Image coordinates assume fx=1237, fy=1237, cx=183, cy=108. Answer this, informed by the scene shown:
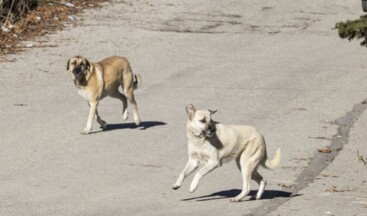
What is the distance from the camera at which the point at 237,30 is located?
1120 inches

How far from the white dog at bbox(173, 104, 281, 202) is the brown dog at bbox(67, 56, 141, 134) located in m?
4.59

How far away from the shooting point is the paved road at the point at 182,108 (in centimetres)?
1412

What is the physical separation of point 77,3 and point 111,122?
1042 cm

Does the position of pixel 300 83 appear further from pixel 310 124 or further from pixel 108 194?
pixel 108 194

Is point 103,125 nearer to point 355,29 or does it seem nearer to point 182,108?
point 182,108

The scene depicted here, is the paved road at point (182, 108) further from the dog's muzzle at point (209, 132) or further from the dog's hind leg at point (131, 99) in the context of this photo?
the dog's muzzle at point (209, 132)

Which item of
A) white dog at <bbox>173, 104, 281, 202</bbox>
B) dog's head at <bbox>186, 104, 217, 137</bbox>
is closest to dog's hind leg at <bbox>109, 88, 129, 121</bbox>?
white dog at <bbox>173, 104, 281, 202</bbox>

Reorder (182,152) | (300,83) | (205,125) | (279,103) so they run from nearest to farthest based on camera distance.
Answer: (205,125) < (182,152) < (279,103) < (300,83)

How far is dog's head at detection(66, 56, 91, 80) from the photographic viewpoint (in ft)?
59.3

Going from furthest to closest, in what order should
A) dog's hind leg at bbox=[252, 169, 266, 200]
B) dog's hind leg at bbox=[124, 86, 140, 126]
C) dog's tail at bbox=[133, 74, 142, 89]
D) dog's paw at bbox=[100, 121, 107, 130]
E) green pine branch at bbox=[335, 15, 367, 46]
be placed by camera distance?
1. dog's tail at bbox=[133, 74, 142, 89]
2. dog's hind leg at bbox=[124, 86, 140, 126]
3. dog's paw at bbox=[100, 121, 107, 130]
4. dog's hind leg at bbox=[252, 169, 266, 200]
5. green pine branch at bbox=[335, 15, 367, 46]

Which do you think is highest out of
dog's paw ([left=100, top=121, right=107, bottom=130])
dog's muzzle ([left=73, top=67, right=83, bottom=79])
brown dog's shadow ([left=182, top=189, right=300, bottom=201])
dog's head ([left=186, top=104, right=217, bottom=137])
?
dog's head ([left=186, top=104, right=217, bottom=137])

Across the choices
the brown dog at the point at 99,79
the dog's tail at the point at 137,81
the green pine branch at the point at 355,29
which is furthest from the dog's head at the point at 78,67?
the green pine branch at the point at 355,29

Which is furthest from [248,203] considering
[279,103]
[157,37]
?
[157,37]

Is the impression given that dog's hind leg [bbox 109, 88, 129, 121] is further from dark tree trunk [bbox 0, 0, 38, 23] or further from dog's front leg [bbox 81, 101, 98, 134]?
dark tree trunk [bbox 0, 0, 38, 23]
